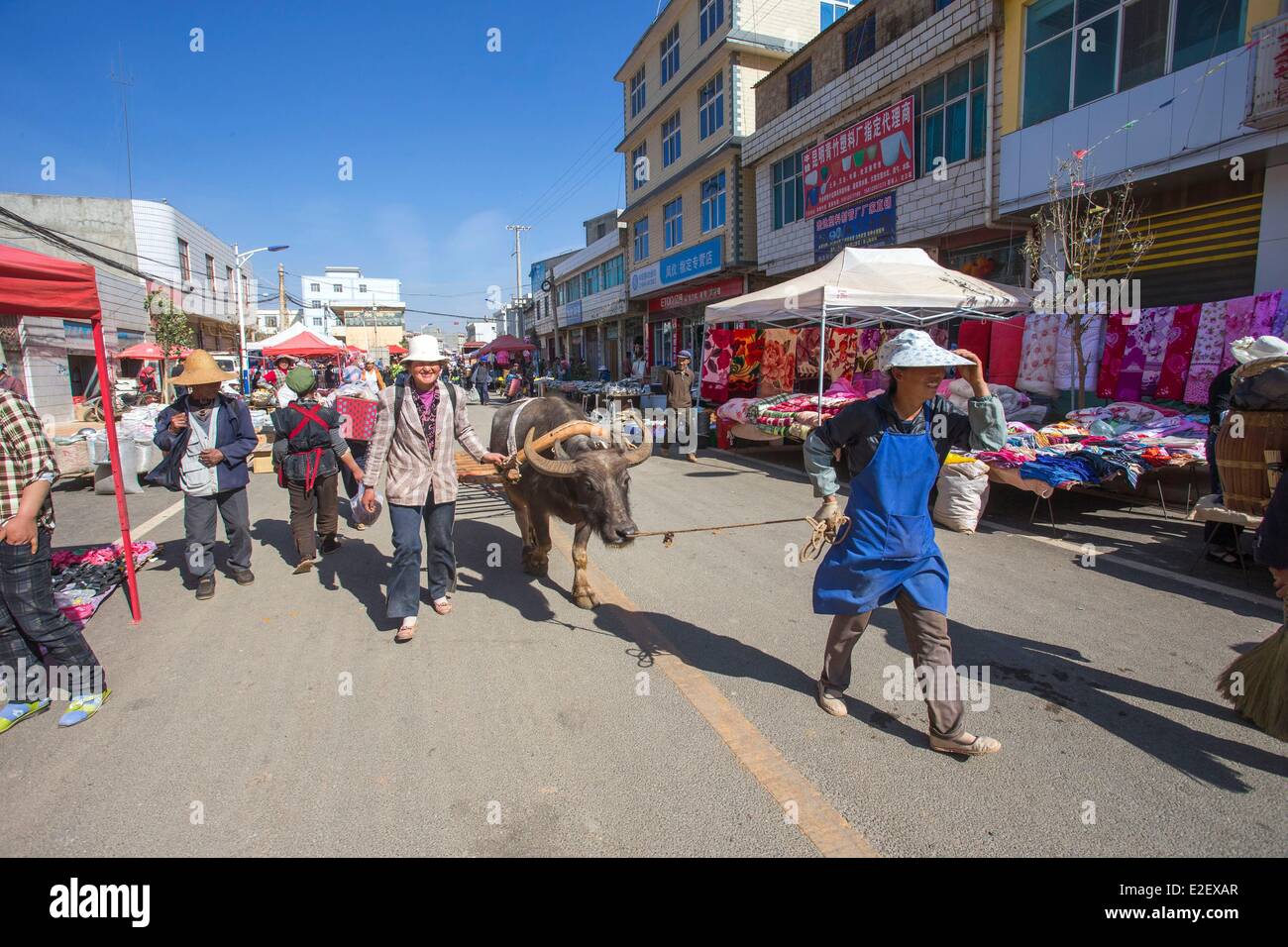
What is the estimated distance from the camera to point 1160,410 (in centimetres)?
891

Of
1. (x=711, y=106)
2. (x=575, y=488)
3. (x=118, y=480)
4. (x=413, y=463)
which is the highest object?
(x=711, y=106)

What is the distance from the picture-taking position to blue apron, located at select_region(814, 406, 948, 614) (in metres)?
3.06

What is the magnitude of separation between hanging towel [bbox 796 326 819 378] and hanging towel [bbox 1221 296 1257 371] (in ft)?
21.9

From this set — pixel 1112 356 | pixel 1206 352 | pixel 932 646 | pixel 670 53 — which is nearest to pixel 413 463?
pixel 932 646

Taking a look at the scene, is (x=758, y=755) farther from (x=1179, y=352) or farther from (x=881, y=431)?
(x=1179, y=352)

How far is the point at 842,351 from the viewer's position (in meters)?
13.8

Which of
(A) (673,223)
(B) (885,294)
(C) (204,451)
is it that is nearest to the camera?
(C) (204,451)

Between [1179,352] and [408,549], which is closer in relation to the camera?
[408,549]

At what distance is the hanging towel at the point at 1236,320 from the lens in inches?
327

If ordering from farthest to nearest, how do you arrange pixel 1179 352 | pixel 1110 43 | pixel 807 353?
pixel 807 353 < pixel 1110 43 < pixel 1179 352

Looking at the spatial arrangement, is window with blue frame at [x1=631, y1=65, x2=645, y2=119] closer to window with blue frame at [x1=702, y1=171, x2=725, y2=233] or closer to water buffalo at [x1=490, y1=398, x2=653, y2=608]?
window with blue frame at [x1=702, y1=171, x2=725, y2=233]

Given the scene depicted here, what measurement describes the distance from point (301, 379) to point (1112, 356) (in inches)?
428

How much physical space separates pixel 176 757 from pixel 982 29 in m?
15.7
